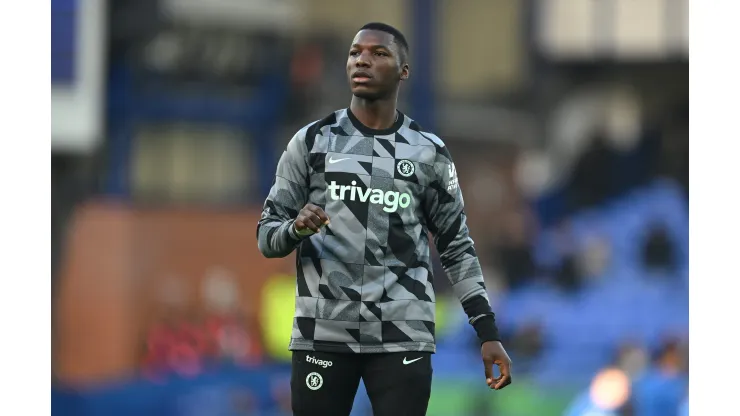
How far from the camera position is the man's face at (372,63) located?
3.83m

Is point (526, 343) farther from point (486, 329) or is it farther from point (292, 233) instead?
point (292, 233)

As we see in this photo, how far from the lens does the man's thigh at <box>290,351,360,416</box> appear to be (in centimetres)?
381

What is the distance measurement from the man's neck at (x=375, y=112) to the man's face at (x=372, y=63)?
1.8 inches

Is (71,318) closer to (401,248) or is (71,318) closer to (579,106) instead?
(579,106)

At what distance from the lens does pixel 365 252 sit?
12.5 feet

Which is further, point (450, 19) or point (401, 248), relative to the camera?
point (450, 19)

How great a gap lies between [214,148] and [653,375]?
8.22 m

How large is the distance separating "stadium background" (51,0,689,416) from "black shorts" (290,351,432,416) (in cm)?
1400
